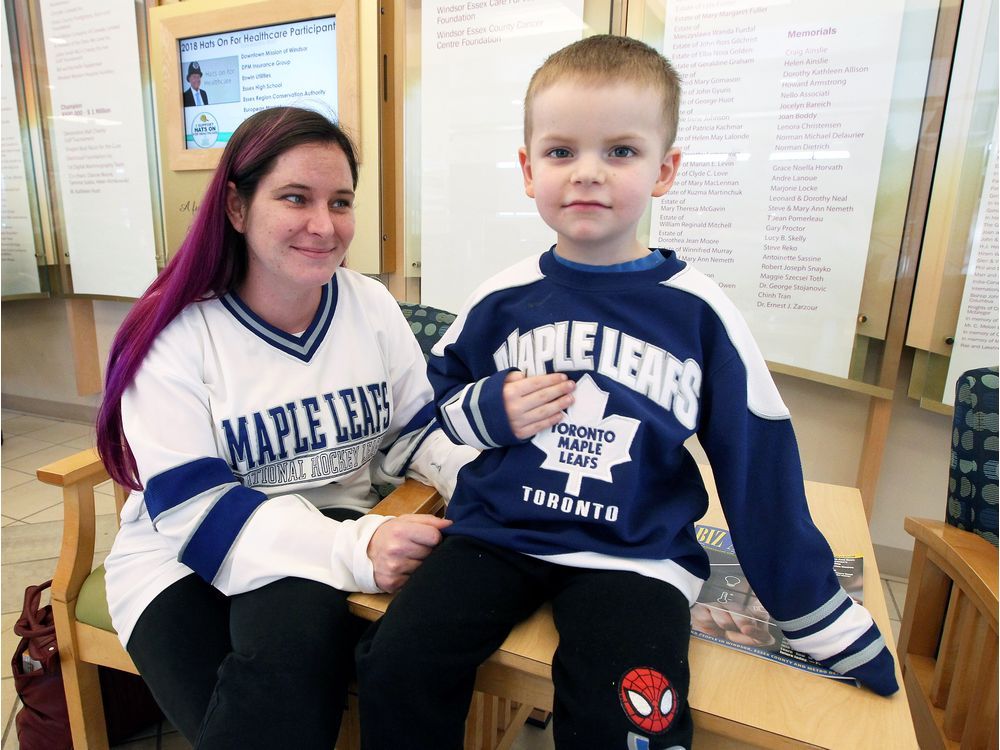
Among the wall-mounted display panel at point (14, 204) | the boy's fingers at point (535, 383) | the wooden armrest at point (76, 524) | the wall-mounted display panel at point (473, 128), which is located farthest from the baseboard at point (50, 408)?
the boy's fingers at point (535, 383)

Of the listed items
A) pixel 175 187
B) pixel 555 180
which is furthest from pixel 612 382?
pixel 175 187

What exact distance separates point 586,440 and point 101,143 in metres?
3.48

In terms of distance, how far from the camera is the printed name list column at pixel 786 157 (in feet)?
6.20

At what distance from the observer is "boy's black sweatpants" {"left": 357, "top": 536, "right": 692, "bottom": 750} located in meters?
0.67

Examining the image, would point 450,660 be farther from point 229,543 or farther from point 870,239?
point 870,239

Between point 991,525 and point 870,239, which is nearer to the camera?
point 991,525

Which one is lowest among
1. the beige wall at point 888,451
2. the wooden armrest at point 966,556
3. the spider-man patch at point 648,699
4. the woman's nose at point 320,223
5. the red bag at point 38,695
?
the red bag at point 38,695

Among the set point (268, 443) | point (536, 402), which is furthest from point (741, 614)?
point (268, 443)

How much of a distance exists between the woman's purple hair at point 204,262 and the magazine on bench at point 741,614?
983mm

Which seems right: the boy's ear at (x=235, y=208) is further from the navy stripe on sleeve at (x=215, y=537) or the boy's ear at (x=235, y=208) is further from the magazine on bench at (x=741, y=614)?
the magazine on bench at (x=741, y=614)

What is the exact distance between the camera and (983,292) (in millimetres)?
1830

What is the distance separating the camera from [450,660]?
2.47ft

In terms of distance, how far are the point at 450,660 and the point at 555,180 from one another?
0.61 meters

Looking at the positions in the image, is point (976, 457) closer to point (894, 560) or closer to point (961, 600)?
point (961, 600)
